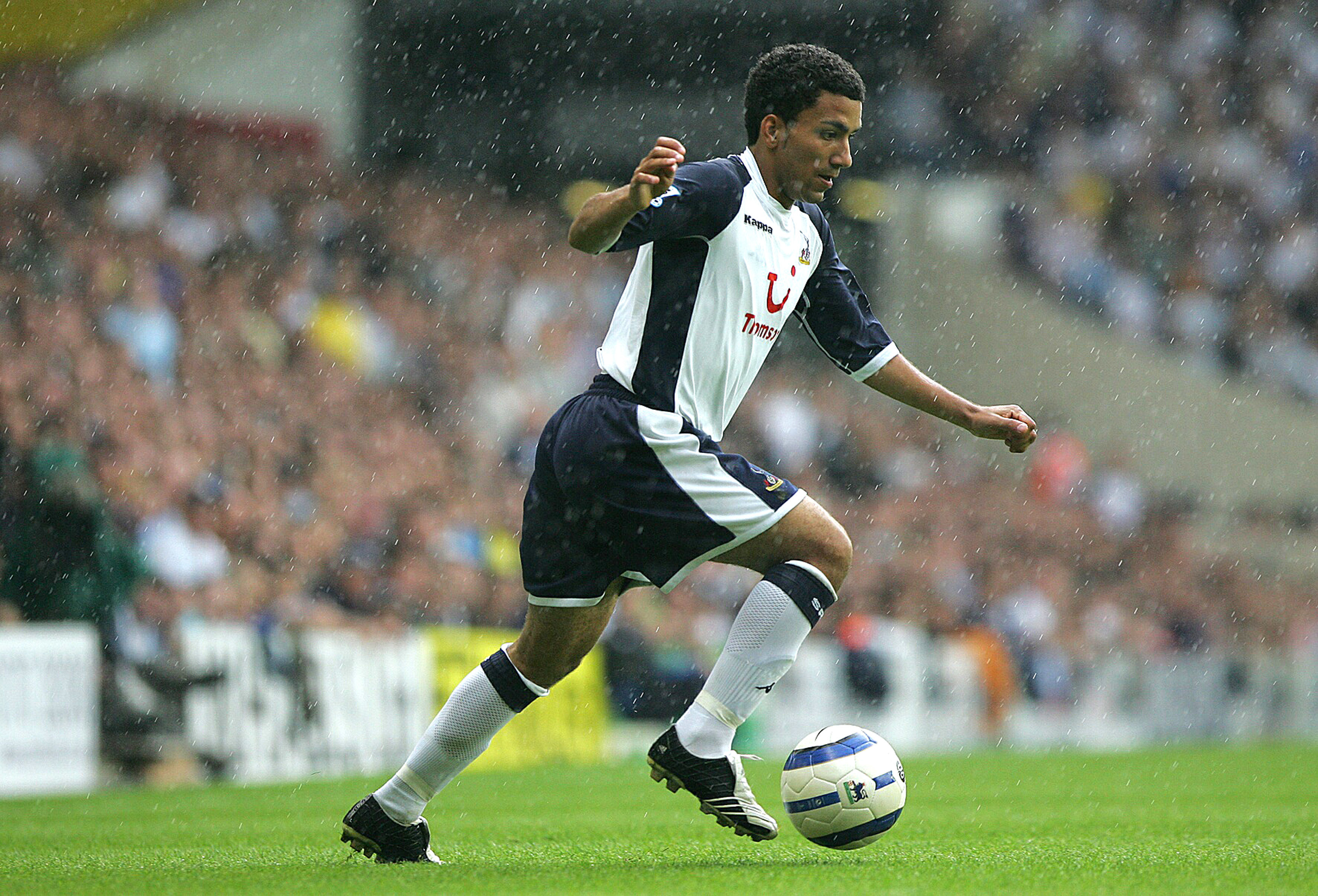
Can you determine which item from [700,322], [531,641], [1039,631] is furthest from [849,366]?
[1039,631]

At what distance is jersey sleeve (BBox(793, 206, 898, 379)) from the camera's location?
4648mm

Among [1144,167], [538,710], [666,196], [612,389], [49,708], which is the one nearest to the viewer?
[666,196]

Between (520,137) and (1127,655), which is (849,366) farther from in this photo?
(520,137)

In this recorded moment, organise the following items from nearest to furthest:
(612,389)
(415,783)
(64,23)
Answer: (612,389) < (415,783) < (64,23)

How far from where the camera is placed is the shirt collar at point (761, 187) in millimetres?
4324

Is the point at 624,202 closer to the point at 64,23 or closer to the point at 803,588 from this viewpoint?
the point at 803,588

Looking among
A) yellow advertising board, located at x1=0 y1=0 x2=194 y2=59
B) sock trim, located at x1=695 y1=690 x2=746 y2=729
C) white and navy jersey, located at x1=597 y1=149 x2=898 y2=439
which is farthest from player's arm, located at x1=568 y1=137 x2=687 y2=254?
yellow advertising board, located at x1=0 y1=0 x2=194 y2=59

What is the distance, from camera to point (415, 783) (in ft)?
14.4

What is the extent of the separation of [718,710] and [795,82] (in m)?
1.59

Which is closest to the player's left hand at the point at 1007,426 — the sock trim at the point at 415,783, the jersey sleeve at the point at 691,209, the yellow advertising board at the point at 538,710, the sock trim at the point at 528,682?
the jersey sleeve at the point at 691,209

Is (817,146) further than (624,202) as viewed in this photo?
Yes

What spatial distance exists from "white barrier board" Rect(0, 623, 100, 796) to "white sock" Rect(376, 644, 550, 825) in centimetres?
519

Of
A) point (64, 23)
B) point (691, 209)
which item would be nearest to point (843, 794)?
point (691, 209)

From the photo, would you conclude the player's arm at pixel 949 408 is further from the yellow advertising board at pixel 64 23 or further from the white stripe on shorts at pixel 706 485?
the yellow advertising board at pixel 64 23
